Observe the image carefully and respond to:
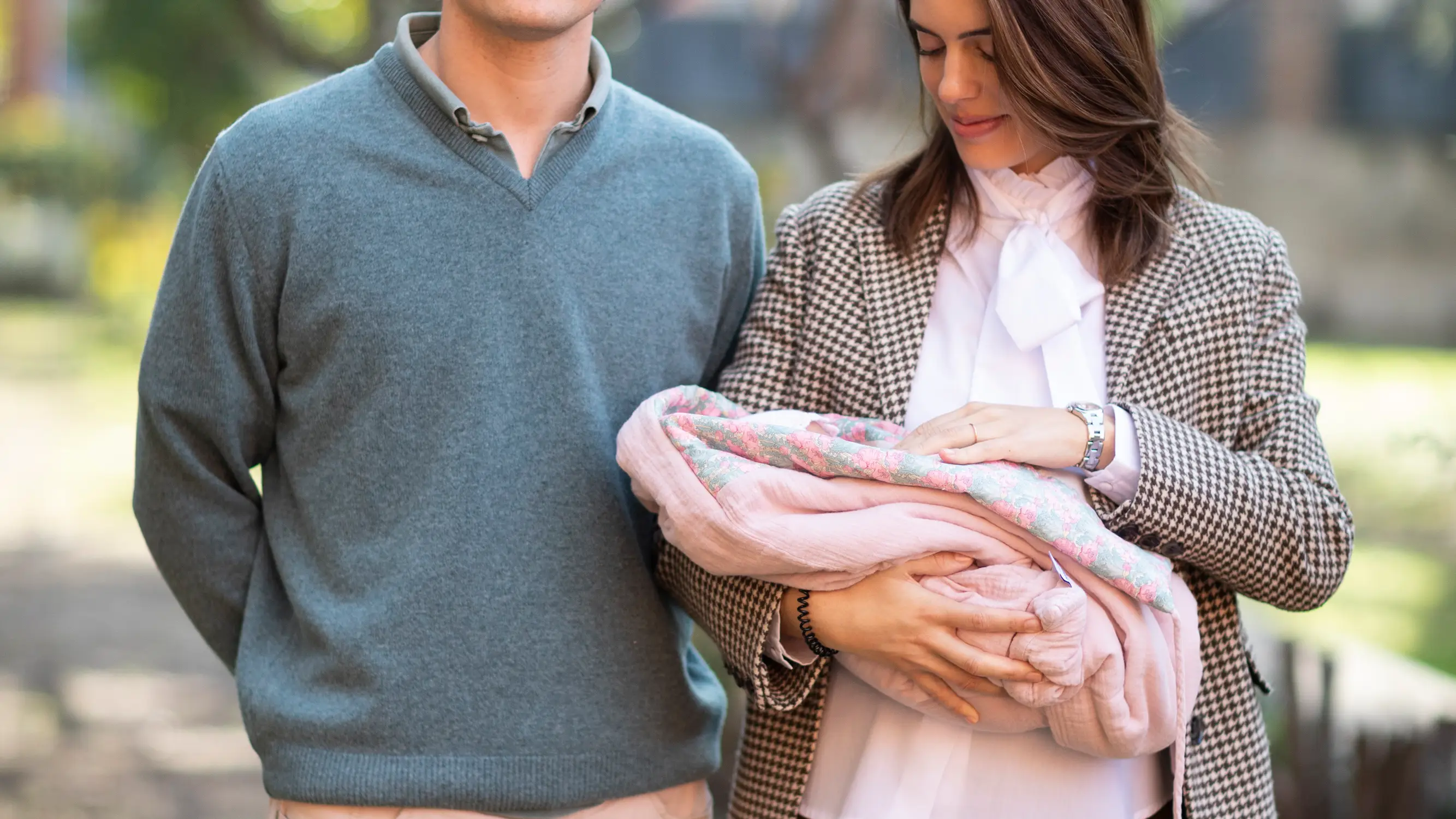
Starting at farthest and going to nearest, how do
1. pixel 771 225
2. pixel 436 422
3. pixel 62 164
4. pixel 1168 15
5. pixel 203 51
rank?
1. pixel 62 164
2. pixel 203 51
3. pixel 1168 15
4. pixel 771 225
5. pixel 436 422

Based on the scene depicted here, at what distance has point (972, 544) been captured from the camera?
1880 mm

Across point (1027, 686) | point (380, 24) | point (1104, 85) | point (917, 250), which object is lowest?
point (380, 24)

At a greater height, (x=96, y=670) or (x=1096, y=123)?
(x=1096, y=123)

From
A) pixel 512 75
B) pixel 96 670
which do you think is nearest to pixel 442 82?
pixel 512 75

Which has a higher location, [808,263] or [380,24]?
[808,263]

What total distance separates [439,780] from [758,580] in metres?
0.53

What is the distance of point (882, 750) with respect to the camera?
211 centimetres

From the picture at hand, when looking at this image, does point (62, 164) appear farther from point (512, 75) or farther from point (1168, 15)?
point (512, 75)

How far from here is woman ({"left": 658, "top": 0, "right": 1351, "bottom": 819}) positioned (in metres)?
1.97

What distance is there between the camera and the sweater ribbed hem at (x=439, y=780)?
80.4 inches

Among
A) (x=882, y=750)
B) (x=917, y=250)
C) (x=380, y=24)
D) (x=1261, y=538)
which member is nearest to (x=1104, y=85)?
(x=917, y=250)

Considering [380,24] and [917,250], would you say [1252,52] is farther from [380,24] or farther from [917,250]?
[917,250]

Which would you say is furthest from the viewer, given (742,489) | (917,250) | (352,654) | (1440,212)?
(1440,212)

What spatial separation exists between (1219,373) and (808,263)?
0.64 metres
